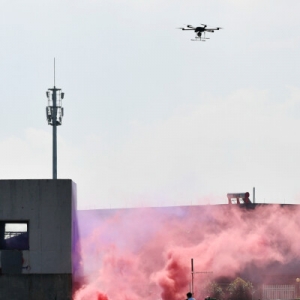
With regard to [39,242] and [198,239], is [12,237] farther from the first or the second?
[198,239]

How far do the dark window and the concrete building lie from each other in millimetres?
520

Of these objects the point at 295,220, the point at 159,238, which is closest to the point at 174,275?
the point at 159,238

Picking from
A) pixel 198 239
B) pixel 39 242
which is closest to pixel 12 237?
pixel 39 242

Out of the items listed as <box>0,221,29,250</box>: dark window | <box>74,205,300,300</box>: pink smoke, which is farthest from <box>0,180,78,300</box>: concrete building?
<box>74,205,300,300</box>: pink smoke

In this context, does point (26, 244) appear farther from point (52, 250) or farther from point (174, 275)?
point (174, 275)

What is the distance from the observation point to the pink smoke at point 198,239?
76625mm

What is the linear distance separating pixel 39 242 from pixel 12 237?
2.33 meters

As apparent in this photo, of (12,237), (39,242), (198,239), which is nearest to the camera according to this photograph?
(39,242)

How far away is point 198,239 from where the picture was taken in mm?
82938

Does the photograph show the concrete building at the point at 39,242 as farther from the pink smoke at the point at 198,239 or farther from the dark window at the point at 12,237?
the pink smoke at the point at 198,239

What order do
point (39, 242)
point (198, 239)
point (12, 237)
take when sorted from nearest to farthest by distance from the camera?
point (39, 242) → point (12, 237) → point (198, 239)

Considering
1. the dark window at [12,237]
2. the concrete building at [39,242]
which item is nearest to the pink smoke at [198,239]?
the dark window at [12,237]

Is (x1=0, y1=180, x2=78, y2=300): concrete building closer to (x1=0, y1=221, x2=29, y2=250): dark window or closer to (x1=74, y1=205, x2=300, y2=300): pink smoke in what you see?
(x1=0, y1=221, x2=29, y2=250): dark window

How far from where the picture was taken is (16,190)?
190 ft
